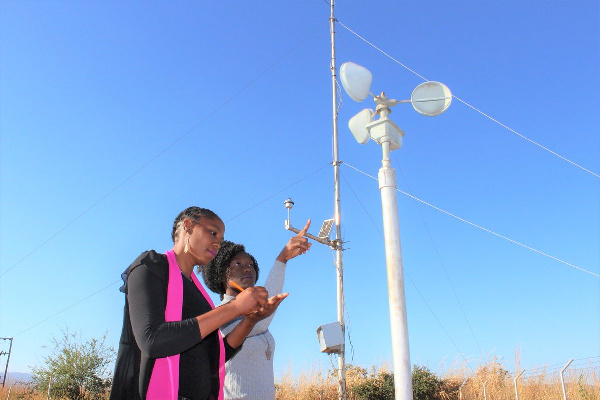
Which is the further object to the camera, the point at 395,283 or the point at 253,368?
the point at 395,283

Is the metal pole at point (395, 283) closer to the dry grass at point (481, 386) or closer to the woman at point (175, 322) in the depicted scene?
the woman at point (175, 322)

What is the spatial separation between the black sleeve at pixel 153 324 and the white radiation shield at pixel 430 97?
411cm

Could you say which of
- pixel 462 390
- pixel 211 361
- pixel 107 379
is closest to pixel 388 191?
pixel 211 361

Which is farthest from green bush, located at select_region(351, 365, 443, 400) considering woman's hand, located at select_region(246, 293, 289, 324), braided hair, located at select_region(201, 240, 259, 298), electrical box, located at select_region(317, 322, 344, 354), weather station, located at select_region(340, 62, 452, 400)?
woman's hand, located at select_region(246, 293, 289, 324)

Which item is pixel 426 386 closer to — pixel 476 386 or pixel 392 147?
pixel 476 386

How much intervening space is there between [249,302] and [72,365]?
12.9m

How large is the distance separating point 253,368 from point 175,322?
3.75ft

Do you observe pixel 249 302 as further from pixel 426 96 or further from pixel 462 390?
pixel 462 390

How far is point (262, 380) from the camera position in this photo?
2650mm

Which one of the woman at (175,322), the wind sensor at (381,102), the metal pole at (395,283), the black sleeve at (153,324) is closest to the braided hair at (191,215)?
the woman at (175,322)

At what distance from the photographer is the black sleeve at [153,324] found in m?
1.60

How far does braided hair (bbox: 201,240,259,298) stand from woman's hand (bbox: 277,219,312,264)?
14.8 inches

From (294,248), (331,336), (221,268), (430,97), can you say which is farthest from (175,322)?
(331,336)

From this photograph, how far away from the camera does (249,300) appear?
1.77 metres
